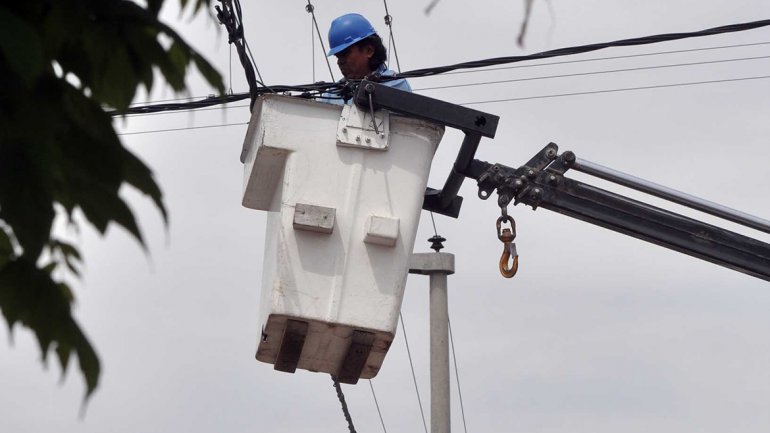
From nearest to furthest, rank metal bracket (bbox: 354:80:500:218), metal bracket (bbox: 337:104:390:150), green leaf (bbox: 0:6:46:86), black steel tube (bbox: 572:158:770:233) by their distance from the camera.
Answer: green leaf (bbox: 0:6:46:86) → metal bracket (bbox: 337:104:390:150) → metal bracket (bbox: 354:80:500:218) → black steel tube (bbox: 572:158:770:233)

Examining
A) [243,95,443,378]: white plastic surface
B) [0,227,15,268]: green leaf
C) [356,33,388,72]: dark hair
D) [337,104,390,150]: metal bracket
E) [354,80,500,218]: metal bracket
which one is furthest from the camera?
[356,33,388,72]: dark hair

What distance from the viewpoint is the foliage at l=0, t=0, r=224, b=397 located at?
2264 millimetres

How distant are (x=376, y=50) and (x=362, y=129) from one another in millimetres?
1830

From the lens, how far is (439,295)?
1341 cm

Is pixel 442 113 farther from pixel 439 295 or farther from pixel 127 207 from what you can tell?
pixel 439 295

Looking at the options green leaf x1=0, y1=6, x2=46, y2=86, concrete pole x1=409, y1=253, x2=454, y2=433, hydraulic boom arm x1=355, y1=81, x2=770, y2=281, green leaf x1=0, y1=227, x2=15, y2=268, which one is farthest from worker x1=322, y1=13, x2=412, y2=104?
green leaf x1=0, y1=6, x2=46, y2=86

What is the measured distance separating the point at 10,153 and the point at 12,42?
19 centimetres

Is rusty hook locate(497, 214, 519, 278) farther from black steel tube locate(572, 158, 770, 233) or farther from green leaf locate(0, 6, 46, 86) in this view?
green leaf locate(0, 6, 46, 86)

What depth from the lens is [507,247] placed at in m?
7.59

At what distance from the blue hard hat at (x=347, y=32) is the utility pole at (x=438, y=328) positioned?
201 inches

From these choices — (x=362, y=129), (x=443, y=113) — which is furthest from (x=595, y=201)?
(x=362, y=129)

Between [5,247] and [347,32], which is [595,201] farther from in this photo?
[5,247]

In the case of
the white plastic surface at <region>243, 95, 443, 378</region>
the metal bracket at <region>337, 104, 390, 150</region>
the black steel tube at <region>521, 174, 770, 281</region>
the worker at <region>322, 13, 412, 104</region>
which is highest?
the worker at <region>322, 13, 412, 104</region>

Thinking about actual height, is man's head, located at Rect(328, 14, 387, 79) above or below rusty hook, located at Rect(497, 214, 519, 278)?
above
